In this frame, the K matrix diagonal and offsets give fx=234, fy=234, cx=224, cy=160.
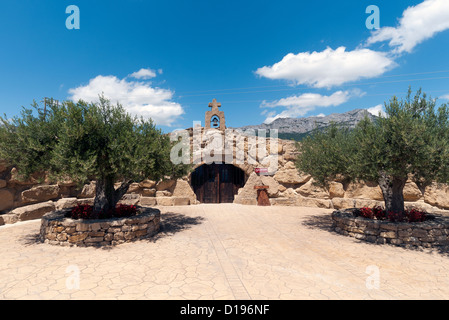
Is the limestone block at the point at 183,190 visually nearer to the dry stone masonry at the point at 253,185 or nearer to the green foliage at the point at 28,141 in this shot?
the dry stone masonry at the point at 253,185

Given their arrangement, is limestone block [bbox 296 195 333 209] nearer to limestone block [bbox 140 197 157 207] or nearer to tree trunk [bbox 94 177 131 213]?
limestone block [bbox 140 197 157 207]

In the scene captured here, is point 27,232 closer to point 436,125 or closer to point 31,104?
point 31,104

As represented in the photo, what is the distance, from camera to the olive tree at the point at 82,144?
7566 millimetres

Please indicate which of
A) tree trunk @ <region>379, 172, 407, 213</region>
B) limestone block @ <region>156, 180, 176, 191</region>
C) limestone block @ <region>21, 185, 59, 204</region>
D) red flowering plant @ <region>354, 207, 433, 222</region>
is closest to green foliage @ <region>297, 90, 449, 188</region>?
tree trunk @ <region>379, 172, 407, 213</region>

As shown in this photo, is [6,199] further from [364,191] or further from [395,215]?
[364,191]

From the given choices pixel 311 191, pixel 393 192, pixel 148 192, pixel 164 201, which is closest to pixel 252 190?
pixel 311 191

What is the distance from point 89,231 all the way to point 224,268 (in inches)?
194

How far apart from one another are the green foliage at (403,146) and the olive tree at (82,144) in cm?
725

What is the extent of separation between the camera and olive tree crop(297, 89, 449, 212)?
7309mm

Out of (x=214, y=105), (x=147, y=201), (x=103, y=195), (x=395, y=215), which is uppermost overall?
(x=214, y=105)

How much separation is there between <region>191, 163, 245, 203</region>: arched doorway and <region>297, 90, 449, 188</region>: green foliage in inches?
356

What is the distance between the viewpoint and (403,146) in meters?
7.52
